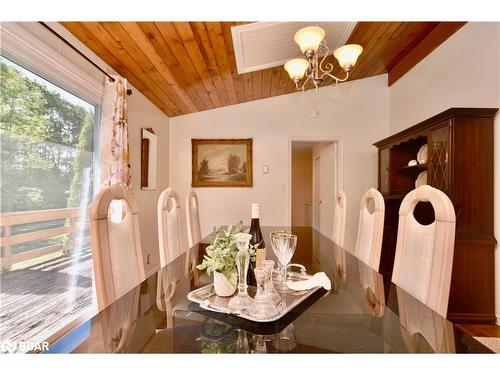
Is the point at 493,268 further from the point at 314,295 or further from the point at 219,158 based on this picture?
the point at 219,158

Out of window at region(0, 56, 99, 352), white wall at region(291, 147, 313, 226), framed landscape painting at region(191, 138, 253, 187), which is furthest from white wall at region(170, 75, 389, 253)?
white wall at region(291, 147, 313, 226)

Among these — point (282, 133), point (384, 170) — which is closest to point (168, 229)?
point (282, 133)

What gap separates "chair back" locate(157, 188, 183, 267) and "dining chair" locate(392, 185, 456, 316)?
48.6 inches

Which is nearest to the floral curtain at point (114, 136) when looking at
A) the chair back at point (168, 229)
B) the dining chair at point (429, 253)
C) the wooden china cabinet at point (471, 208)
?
the chair back at point (168, 229)

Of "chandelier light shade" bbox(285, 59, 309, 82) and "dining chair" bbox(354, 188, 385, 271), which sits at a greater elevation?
"chandelier light shade" bbox(285, 59, 309, 82)

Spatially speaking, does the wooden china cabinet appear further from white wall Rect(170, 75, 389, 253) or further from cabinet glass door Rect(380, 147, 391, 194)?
white wall Rect(170, 75, 389, 253)

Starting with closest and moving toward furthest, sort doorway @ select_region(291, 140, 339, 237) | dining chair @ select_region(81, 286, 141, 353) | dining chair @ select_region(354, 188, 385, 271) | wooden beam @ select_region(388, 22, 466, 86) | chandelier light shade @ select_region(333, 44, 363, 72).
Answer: dining chair @ select_region(81, 286, 141, 353) → dining chair @ select_region(354, 188, 385, 271) → chandelier light shade @ select_region(333, 44, 363, 72) → wooden beam @ select_region(388, 22, 466, 86) → doorway @ select_region(291, 140, 339, 237)

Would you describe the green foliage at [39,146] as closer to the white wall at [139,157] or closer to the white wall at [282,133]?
the white wall at [139,157]

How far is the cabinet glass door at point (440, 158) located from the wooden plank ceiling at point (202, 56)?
1071mm

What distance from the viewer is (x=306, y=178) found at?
6641 millimetres

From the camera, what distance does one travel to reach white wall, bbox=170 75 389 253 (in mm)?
3926

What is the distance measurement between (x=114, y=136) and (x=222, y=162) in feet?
6.03

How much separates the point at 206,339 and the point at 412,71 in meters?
3.88

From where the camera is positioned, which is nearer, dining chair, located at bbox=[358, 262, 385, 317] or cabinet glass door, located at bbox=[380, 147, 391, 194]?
dining chair, located at bbox=[358, 262, 385, 317]
